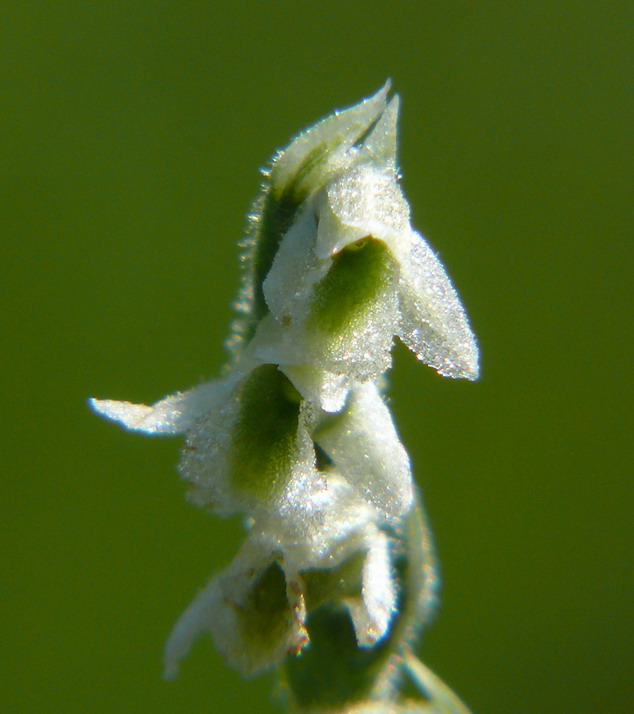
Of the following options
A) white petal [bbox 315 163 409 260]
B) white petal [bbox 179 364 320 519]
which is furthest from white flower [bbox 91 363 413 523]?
white petal [bbox 315 163 409 260]

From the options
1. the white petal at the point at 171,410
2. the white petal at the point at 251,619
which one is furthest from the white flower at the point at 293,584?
the white petal at the point at 171,410

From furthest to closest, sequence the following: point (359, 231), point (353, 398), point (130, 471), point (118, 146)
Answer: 1. point (118, 146)
2. point (130, 471)
3. point (353, 398)
4. point (359, 231)

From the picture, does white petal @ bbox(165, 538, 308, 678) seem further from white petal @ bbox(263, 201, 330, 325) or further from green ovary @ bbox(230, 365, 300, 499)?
white petal @ bbox(263, 201, 330, 325)

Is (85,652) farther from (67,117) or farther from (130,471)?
(67,117)

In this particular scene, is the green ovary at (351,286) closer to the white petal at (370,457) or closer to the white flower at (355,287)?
the white flower at (355,287)

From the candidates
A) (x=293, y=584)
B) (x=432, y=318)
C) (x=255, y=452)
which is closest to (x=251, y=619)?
(x=293, y=584)

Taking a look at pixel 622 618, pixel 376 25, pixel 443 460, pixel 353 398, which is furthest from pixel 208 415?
pixel 376 25
